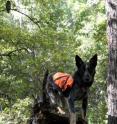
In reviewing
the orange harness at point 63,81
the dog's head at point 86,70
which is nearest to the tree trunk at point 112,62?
the dog's head at point 86,70

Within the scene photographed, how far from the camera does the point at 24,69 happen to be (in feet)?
86.1

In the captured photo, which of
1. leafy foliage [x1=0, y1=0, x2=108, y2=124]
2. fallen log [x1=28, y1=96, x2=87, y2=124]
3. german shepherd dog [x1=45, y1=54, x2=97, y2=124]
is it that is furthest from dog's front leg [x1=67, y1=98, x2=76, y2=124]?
leafy foliage [x1=0, y1=0, x2=108, y2=124]

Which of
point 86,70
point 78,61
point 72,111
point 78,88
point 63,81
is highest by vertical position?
point 78,61

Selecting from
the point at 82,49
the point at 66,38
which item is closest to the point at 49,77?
the point at 66,38

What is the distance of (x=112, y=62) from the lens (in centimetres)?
755

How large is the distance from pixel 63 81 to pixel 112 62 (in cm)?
107

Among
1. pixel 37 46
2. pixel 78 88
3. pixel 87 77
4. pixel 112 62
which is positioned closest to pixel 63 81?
pixel 78 88

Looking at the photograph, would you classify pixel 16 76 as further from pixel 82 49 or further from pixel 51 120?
pixel 51 120

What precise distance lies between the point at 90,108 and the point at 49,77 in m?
27.6

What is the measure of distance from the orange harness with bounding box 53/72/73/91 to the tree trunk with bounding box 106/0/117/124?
3.16 feet

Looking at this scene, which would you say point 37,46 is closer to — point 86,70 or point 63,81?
point 86,70

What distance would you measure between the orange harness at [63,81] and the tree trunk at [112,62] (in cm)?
96

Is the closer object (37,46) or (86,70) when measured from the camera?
(86,70)

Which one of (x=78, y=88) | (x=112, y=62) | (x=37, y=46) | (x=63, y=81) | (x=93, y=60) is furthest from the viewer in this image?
(x=37, y=46)
